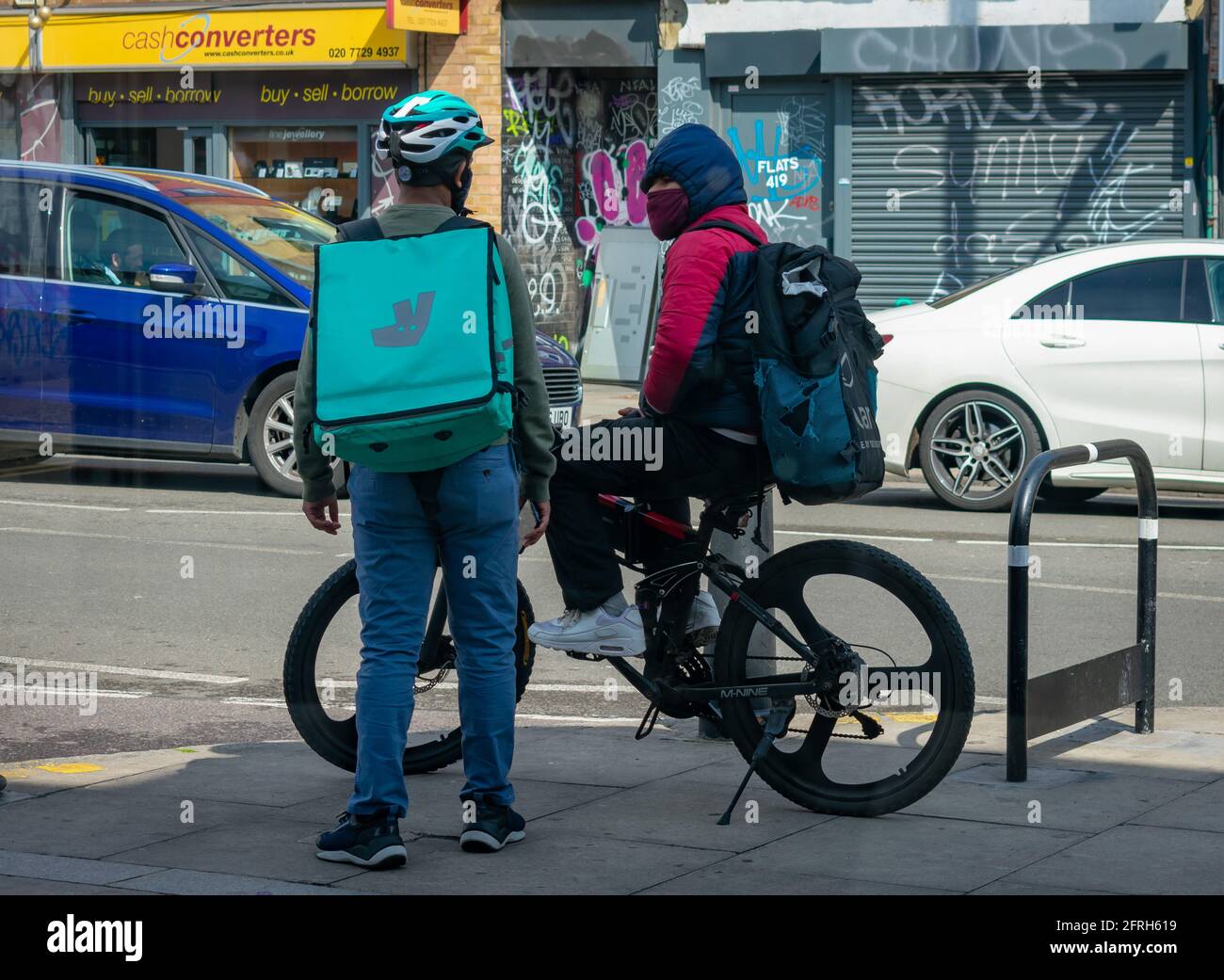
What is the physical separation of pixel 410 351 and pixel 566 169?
16.4m

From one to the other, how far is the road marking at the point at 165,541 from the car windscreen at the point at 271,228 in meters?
2.24

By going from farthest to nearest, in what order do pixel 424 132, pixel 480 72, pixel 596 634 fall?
pixel 480 72
pixel 596 634
pixel 424 132

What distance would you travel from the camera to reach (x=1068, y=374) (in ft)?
38.1

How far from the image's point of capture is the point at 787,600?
5012 mm

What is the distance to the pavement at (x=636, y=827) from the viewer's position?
436 cm

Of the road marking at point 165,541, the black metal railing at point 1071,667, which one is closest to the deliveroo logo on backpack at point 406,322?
the black metal railing at point 1071,667

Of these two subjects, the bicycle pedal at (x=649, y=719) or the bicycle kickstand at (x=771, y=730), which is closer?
the bicycle kickstand at (x=771, y=730)

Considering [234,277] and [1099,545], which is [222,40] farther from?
[1099,545]

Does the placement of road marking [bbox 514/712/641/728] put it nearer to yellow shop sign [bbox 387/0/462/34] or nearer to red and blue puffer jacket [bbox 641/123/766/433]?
red and blue puffer jacket [bbox 641/123/766/433]

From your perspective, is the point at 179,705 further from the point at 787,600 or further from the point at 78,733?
the point at 787,600

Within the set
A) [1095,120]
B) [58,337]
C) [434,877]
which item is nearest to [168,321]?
[58,337]

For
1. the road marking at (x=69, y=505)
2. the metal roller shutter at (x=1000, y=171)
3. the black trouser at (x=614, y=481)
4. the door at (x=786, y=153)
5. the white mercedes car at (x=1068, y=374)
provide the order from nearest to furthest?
the black trouser at (x=614, y=481)
the white mercedes car at (x=1068, y=374)
the road marking at (x=69, y=505)
the metal roller shutter at (x=1000, y=171)
the door at (x=786, y=153)

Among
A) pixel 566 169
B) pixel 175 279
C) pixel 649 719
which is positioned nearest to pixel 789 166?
pixel 566 169

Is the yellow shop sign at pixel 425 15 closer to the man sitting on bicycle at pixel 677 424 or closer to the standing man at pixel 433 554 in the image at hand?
the man sitting on bicycle at pixel 677 424
